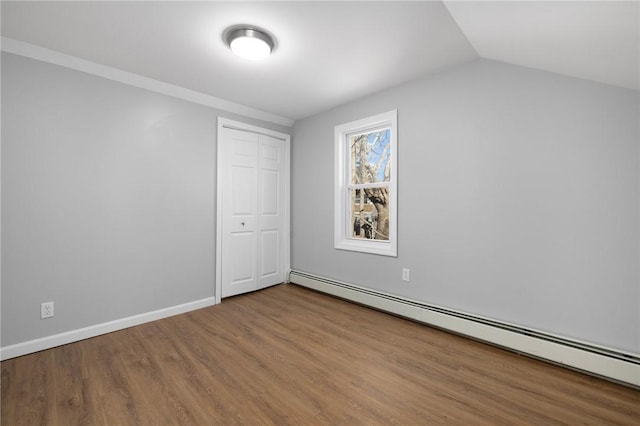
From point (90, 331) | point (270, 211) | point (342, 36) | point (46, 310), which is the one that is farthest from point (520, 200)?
point (46, 310)

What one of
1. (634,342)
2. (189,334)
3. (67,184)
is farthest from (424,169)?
(67,184)

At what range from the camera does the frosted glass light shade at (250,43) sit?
2096 millimetres

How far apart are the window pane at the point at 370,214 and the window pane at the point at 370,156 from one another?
16cm

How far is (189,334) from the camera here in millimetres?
2619

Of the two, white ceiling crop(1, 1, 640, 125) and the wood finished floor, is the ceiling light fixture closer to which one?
white ceiling crop(1, 1, 640, 125)

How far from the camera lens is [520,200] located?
Answer: 2.26 meters

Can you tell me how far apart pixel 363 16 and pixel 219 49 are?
1233 millimetres

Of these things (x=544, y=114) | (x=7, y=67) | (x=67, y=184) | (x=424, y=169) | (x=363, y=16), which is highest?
(x=363, y=16)

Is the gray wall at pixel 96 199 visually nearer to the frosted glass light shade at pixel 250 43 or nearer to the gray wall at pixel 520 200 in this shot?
the frosted glass light shade at pixel 250 43

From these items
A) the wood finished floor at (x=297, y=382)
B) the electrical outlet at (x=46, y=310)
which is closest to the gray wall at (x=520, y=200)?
the wood finished floor at (x=297, y=382)

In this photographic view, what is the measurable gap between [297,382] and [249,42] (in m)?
2.50

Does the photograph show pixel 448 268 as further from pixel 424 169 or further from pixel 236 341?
pixel 236 341

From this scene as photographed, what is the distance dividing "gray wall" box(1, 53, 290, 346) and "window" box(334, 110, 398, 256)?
1.69 meters

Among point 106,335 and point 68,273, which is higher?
point 68,273
